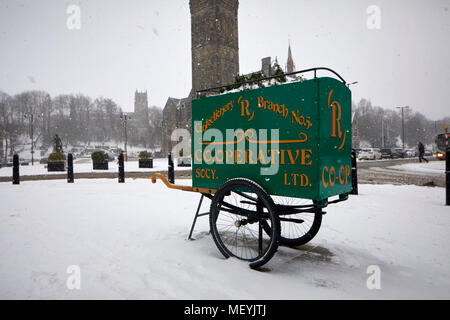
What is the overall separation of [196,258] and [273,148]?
158 centimetres

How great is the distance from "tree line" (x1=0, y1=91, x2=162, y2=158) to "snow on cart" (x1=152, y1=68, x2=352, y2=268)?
272 ft

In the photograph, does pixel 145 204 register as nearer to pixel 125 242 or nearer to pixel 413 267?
pixel 125 242

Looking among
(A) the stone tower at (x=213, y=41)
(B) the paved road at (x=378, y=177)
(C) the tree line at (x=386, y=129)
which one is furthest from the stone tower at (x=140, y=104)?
(B) the paved road at (x=378, y=177)

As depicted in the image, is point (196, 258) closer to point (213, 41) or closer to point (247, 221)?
point (247, 221)

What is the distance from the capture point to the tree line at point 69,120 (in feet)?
238

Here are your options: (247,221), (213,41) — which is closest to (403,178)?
(247,221)

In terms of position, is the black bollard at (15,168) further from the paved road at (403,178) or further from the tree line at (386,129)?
the tree line at (386,129)

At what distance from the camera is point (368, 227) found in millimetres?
4285

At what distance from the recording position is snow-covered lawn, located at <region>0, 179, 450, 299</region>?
2304 mm

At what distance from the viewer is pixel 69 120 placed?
82.3 metres

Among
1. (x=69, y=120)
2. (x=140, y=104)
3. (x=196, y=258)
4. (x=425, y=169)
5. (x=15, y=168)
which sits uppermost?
(x=140, y=104)

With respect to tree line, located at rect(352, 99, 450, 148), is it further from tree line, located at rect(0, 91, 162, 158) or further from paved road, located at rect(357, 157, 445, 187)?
tree line, located at rect(0, 91, 162, 158)
